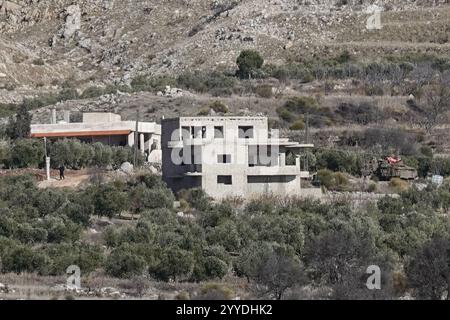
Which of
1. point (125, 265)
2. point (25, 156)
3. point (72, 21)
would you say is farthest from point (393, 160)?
point (72, 21)

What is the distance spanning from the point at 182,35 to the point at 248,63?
12288 millimetres

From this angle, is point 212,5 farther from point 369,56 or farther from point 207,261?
point 207,261

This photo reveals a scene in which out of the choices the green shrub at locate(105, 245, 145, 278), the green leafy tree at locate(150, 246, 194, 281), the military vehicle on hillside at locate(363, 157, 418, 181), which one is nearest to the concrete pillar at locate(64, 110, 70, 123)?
the military vehicle on hillside at locate(363, 157, 418, 181)

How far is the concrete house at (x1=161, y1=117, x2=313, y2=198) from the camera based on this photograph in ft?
188

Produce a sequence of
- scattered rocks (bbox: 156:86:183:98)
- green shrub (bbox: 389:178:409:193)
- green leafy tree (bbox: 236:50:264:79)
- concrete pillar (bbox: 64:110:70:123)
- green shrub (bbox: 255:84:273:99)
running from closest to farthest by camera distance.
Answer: green shrub (bbox: 389:178:409:193) < concrete pillar (bbox: 64:110:70:123) < scattered rocks (bbox: 156:86:183:98) < green shrub (bbox: 255:84:273:99) < green leafy tree (bbox: 236:50:264:79)

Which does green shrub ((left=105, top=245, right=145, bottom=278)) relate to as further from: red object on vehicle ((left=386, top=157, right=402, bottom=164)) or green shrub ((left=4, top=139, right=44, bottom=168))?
red object on vehicle ((left=386, top=157, right=402, bottom=164))

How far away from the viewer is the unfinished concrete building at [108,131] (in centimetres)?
6544

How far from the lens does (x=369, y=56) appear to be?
291 feet

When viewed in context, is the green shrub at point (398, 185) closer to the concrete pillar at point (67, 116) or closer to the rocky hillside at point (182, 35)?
the concrete pillar at point (67, 116)

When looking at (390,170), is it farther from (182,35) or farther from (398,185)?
(182,35)

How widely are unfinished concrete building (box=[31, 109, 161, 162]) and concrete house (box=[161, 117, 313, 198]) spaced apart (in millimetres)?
5109
